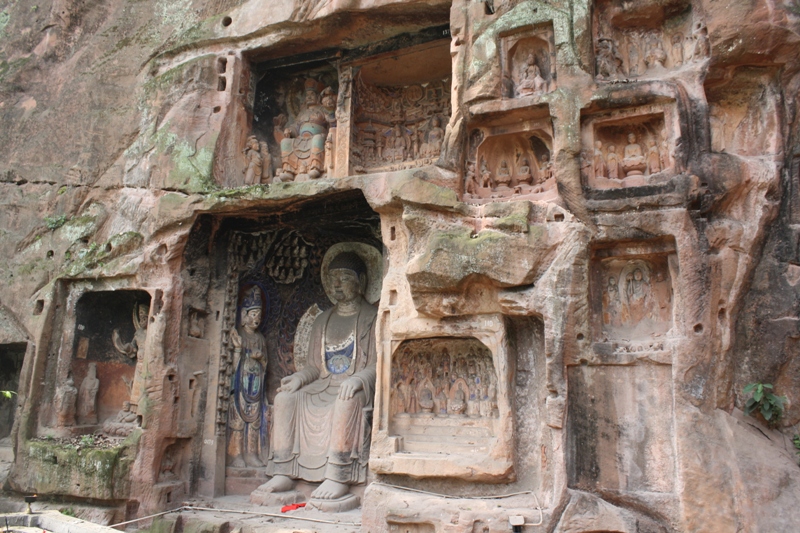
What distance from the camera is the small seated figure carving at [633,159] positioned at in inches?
244

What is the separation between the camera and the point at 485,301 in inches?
237

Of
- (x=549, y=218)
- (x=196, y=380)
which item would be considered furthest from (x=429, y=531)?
(x=196, y=380)

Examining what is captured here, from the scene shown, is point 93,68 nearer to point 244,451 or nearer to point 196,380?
point 196,380

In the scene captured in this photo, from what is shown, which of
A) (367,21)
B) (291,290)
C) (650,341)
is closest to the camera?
(650,341)

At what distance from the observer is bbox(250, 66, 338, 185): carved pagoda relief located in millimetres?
8320

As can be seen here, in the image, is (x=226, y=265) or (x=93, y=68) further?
(x=93, y=68)

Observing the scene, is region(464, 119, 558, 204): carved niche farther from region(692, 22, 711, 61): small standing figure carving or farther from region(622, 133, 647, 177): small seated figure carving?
region(692, 22, 711, 61): small standing figure carving

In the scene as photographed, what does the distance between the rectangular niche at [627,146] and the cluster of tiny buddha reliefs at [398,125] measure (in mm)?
2353

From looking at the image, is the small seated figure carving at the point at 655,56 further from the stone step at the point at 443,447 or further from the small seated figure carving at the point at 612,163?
the stone step at the point at 443,447

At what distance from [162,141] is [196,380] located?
10.2 feet

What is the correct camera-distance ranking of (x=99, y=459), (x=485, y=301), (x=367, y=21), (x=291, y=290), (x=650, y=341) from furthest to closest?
(x=291, y=290)
(x=367, y=21)
(x=99, y=459)
(x=485, y=301)
(x=650, y=341)

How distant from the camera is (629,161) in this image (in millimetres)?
6207

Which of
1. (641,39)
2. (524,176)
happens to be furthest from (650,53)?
(524,176)

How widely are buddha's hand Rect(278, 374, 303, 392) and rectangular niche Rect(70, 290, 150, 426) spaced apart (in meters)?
1.92
